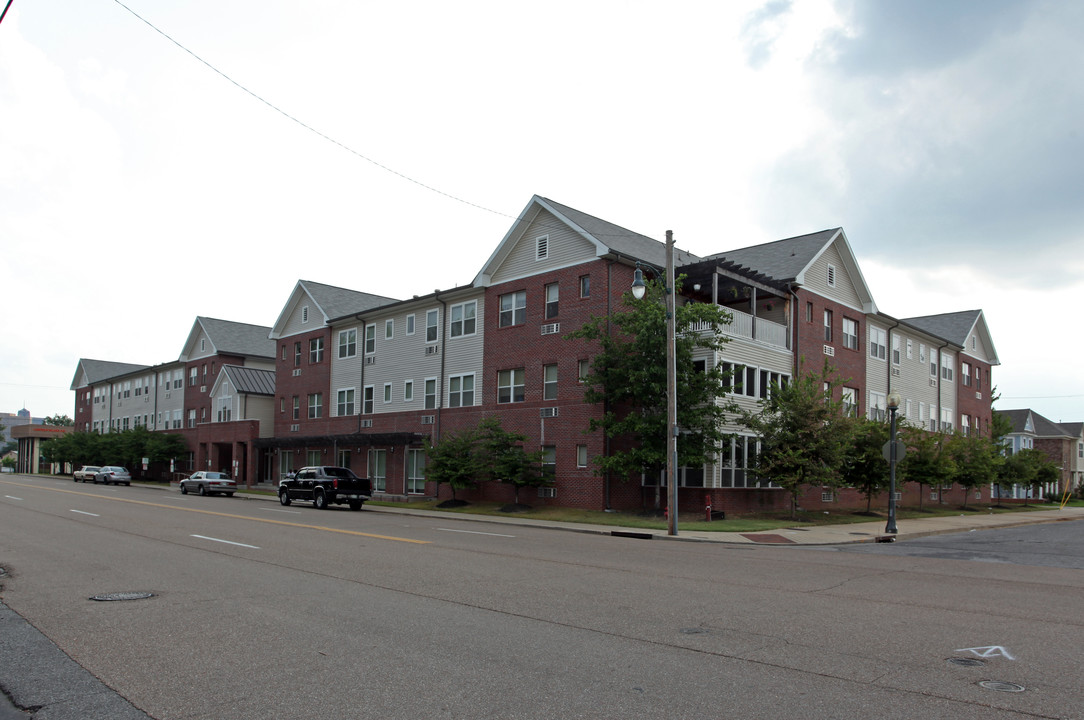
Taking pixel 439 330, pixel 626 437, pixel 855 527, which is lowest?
pixel 855 527

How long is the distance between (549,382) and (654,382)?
7.41 meters

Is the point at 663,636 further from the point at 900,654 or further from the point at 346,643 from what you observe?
the point at 346,643

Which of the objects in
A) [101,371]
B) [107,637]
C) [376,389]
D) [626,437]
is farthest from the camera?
[101,371]

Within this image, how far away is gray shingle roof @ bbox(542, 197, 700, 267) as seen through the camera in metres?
31.8

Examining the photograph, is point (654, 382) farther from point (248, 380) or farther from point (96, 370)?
point (96, 370)

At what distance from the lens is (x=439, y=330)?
3938 centimetres

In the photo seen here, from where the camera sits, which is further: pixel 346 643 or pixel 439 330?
pixel 439 330

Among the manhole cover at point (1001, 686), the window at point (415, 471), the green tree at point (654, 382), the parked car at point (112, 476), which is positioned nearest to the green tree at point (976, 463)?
the green tree at point (654, 382)

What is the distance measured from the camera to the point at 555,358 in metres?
32.6

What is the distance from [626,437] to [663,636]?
72.1 feet

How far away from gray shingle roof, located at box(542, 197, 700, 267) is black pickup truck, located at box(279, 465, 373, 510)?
14.2m

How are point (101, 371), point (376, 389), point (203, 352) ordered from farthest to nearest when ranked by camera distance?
point (101, 371), point (203, 352), point (376, 389)

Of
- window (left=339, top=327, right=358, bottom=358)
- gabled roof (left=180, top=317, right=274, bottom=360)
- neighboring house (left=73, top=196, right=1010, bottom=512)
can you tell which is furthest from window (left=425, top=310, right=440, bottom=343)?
gabled roof (left=180, top=317, right=274, bottom=360)

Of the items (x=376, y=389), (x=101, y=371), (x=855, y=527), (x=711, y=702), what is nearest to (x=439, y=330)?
(x=376, y=389)
